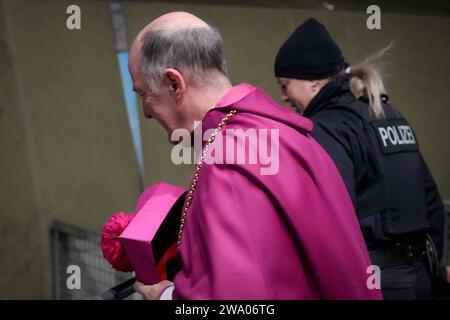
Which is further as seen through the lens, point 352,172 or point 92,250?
point 92,250

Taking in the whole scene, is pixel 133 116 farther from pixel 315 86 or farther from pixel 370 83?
pixel 370 83

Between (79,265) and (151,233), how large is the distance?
2.22 meters

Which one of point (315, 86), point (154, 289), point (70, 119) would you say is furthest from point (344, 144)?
point (70, 119)

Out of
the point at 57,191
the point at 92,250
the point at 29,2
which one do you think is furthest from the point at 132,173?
the point at 29,2

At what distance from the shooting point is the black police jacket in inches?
86.7

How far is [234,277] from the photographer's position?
1.20 m

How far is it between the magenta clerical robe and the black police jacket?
757 millimetres

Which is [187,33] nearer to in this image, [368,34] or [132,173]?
[132,173]

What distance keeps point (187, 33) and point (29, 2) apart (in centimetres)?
269

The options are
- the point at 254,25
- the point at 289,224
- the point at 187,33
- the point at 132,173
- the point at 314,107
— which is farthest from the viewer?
the point at 254,25

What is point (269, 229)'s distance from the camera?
1283mm

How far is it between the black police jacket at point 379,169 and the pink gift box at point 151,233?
79 cm

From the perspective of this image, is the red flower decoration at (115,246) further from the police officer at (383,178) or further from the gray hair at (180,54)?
the police officer at (383,178)

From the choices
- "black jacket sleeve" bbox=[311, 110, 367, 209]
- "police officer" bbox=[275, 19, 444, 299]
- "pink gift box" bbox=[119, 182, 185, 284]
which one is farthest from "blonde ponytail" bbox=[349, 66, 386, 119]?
"pink gift box" bbox=[119, 182, 185, 284]
